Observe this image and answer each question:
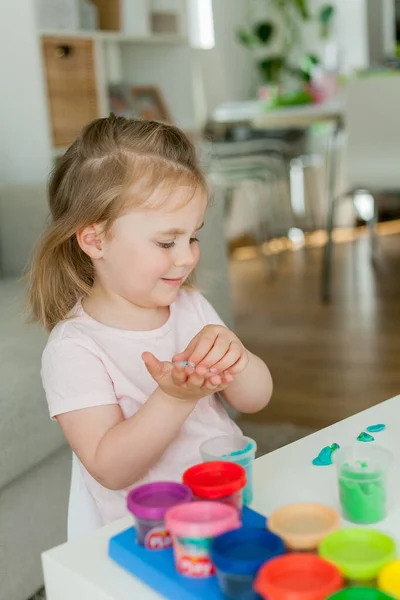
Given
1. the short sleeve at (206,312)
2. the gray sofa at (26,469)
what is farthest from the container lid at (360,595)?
the gray sofa at (26,469)

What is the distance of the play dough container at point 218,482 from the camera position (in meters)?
0.77

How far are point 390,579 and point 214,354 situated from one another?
316 mm

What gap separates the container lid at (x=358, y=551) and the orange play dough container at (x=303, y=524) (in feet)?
0.04

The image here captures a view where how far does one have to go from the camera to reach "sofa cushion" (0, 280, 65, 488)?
1340 millimetres

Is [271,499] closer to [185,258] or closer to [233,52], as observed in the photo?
[185,258]

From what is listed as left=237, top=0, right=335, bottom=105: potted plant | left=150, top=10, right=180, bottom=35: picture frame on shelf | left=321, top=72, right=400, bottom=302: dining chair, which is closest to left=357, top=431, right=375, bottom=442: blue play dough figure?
left=321, top=72, right=400, bottom=302: dining chair

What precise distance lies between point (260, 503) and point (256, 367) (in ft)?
0.92

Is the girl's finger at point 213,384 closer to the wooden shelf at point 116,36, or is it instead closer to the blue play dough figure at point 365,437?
the blue play dough figure at point 365,437

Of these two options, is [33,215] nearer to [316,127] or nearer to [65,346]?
[65,346]

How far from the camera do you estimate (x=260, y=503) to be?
0.85 metres

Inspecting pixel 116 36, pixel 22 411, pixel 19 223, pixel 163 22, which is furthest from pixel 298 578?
pixel 163 22

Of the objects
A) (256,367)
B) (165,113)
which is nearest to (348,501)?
(256,367)

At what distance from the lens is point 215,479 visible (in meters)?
0.81

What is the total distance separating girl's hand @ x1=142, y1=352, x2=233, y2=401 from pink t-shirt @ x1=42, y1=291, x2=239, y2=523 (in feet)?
0.42
